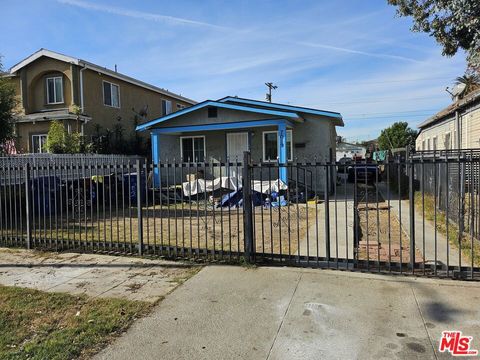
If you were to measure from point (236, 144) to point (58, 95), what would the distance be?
31.1 ft

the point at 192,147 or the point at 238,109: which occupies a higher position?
Result: the point at 238,109

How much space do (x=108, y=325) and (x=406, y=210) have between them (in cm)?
991

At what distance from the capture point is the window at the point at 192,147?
1875 cm

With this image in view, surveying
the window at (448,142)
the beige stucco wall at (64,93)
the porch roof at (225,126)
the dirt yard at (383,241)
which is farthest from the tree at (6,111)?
the window at (448,142)

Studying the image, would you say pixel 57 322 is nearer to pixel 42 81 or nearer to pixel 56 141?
pixel 56 141

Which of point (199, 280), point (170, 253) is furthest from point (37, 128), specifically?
point (199, 280)

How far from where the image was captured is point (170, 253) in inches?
263

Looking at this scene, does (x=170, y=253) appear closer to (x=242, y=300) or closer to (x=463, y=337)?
(x=242, y=300)

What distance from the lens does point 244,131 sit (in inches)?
697

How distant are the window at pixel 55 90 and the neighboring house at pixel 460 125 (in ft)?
58.5

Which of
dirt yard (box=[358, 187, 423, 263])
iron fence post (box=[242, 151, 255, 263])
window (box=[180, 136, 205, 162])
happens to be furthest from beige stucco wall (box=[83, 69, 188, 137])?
iron fence post (box=[242, 151, 255, 263])

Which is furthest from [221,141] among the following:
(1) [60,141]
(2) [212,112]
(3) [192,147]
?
(1) [60,141]

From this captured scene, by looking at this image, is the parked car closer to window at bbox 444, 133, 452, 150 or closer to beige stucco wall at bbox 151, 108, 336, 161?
beige stucco wall at bbox 151, 108, 336, 161

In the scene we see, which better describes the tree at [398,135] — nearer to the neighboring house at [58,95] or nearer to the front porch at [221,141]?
the front porch at [221,141]
